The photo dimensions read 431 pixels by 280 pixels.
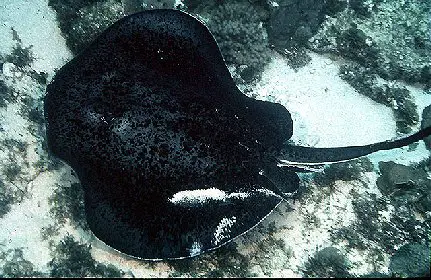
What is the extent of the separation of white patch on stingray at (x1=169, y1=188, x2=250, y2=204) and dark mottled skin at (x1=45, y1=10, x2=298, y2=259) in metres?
0.04

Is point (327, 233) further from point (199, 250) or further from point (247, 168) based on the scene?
point (199, 250)

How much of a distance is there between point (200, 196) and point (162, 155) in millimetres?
498

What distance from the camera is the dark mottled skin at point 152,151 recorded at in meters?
3.11

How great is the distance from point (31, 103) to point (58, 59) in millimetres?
728

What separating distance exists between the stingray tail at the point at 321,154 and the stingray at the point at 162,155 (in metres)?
0.01

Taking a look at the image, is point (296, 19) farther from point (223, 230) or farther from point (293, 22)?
point (223, 230)

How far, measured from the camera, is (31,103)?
4.24 metres

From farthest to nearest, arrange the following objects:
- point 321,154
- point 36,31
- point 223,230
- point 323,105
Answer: point 323,105, point 36,31, point 321,154, point 223,230

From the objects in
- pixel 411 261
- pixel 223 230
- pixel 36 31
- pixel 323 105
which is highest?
pixel 323 105

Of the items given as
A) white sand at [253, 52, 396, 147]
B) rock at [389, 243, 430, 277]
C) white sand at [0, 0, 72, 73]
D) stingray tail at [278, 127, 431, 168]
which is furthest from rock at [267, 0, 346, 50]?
rock at [389, 243, 430, 277]

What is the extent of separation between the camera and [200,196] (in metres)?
3.20

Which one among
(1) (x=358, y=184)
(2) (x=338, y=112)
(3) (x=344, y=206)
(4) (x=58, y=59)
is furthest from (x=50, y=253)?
(2) (x=338, y=112)

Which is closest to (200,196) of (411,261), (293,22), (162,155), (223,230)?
(223,230)

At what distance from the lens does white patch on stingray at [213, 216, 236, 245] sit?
10.2ft
